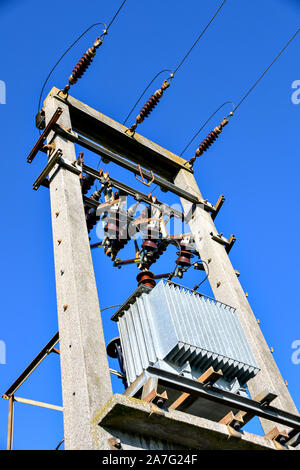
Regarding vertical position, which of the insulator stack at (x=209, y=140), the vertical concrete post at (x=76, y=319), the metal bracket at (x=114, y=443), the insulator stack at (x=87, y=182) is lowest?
the metal bracket at (x=114, y=443)

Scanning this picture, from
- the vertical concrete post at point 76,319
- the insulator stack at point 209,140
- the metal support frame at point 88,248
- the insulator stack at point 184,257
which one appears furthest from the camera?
the insulator stack at point 209,140

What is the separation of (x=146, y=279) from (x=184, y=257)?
1.41m

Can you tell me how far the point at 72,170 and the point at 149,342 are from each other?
7.77 feet

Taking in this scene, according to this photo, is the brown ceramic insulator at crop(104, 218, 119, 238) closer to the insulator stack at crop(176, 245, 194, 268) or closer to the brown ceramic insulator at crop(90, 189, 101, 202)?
the brown ceramic insulator at crop(90, 189, 101, 202)

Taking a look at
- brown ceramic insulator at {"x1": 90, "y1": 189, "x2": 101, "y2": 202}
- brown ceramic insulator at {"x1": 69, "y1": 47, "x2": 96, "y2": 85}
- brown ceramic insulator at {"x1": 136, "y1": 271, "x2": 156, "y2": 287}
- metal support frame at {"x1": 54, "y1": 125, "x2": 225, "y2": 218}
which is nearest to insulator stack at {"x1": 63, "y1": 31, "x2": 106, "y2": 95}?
brown ceramic insulator at {"x1": 69, "y1": 47, "x2": 96, "y2": 85}

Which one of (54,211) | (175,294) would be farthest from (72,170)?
(175,294)

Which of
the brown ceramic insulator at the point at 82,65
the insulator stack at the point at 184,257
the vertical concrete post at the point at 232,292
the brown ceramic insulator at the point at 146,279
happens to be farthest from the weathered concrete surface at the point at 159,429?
the brown ceramic insulator at the point at 82,65

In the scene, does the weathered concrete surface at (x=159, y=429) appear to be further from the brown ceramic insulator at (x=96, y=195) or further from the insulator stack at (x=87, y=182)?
the insulator stack at (x=87, y=182)

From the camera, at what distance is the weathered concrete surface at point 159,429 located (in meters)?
4.12

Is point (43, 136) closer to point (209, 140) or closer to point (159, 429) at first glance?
point (209, 140)

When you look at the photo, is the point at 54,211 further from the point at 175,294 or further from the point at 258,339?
the point at 258,339

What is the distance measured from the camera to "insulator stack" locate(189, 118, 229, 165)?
31.2ft

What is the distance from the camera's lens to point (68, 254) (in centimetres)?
560

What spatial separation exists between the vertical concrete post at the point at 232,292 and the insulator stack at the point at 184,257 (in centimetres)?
16
